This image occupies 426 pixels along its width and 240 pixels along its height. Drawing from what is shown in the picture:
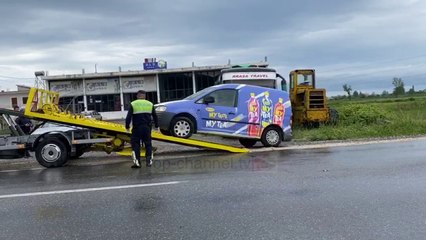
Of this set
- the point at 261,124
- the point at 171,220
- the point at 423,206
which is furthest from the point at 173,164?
the point at 423,206

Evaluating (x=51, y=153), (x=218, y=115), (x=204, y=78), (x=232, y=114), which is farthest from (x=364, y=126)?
(x=204, y=78)

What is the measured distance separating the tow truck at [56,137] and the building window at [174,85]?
3549cm

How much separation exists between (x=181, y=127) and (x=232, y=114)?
1558 millimetres

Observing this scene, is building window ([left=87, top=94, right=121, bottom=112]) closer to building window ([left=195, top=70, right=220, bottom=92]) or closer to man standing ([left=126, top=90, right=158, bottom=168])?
building window ([left=195, top=70, right=220, bottom=92])

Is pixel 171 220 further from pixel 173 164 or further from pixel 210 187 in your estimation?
pixel 173 164

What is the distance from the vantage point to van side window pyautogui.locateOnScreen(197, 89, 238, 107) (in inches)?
502

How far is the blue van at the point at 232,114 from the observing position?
40.2ft

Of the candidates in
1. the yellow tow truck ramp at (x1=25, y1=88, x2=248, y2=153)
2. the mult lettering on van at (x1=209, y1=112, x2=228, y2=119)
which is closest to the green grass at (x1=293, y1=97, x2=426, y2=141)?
the mult lettering on van at (x1=209, y1=112, x2=228, y2=119)

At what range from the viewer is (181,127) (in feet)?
40.1

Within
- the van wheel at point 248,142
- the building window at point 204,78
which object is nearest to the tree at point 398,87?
the building window at point 204,78

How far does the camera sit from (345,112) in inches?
831

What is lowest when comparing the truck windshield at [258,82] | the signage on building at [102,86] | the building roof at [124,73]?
the truck windshield at [258,82]

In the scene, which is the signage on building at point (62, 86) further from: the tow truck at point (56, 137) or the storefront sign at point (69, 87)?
the tow truck at point (56, 137)

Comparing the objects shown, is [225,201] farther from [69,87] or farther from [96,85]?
[69,87]
